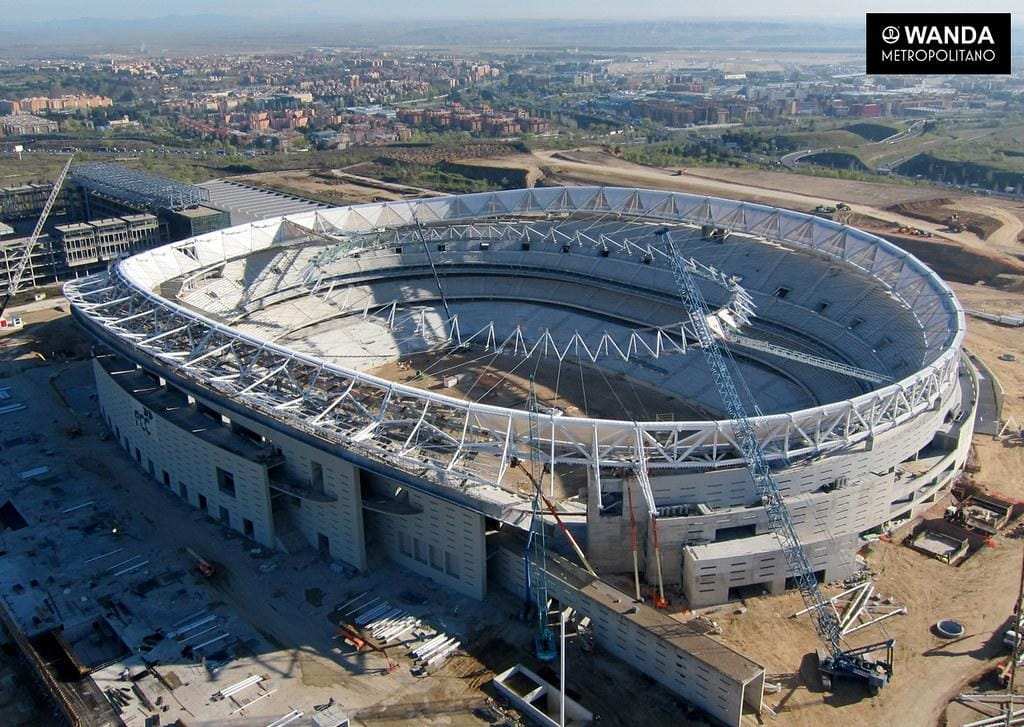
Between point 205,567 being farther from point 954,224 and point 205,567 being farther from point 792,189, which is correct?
point 792,189

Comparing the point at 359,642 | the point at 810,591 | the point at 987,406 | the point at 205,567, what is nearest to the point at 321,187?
the point at 205,567

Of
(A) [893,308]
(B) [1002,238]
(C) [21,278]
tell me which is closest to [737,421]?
(A) [893,308]

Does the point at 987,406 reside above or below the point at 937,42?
below

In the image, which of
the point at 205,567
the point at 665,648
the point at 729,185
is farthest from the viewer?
the point at 729,185

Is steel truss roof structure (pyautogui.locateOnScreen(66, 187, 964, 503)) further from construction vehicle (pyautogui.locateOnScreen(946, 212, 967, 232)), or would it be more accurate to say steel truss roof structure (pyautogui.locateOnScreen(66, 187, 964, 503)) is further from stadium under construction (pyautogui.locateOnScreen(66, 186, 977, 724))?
construction vehicle (pyautogui.locateOnScreen(946, 212, 967, 232))

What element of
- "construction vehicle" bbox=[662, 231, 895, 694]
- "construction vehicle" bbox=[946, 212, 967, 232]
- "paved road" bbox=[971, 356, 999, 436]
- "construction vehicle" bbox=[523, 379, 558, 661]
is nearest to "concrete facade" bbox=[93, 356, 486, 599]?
"construction vehicle" bbox=[523, 379, 558, 661]
